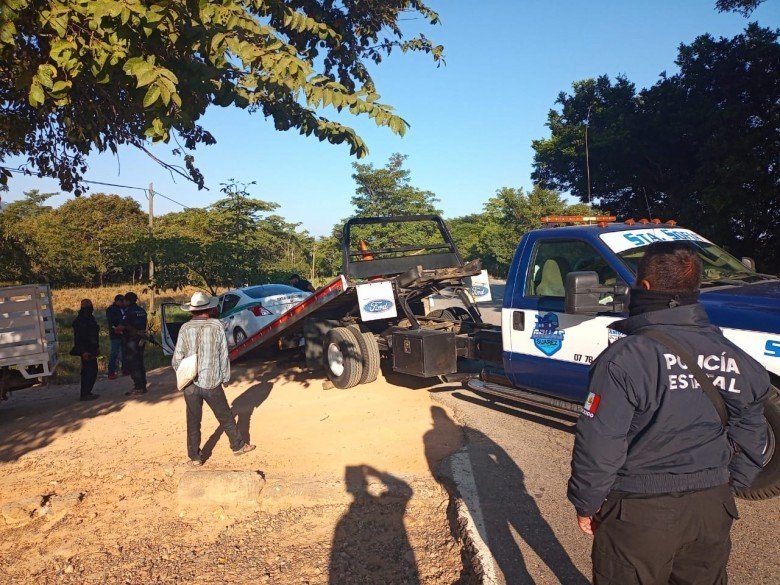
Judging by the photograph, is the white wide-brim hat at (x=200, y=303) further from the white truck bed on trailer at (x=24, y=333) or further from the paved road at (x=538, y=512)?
the white truck bed on trailer at (x=24, y=333)

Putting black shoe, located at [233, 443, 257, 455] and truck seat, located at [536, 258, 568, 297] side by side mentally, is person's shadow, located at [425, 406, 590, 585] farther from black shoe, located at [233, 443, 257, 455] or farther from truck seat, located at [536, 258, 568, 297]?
black shoe, located at [233, 443, 257, 455]

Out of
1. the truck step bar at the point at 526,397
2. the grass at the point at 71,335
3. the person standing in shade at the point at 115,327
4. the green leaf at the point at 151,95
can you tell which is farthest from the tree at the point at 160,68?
the grass at the point at 71,335

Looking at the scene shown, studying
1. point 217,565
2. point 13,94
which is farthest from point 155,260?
point 217,565

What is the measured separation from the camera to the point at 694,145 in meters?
16.9

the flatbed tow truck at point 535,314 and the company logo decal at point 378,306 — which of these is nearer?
the flatbed tow truck at point 535,314

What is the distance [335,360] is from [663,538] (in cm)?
631

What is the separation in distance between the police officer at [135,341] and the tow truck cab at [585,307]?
5.68m

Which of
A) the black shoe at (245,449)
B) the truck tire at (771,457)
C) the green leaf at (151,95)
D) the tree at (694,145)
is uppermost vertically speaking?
the tree at (694,145)

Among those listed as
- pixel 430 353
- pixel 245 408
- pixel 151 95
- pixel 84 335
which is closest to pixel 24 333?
pixel 84 335

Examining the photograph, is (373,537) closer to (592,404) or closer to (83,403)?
(592,404)

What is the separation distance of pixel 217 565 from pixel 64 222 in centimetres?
4333

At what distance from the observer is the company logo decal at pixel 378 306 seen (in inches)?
275

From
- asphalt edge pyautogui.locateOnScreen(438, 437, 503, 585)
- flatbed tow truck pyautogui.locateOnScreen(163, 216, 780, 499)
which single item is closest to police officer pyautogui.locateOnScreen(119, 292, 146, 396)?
flatbed tow truck pyautogui.locateOnScreen(163, 216, 780, 499)

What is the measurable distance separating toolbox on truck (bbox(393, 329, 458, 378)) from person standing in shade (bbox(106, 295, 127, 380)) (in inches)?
217
